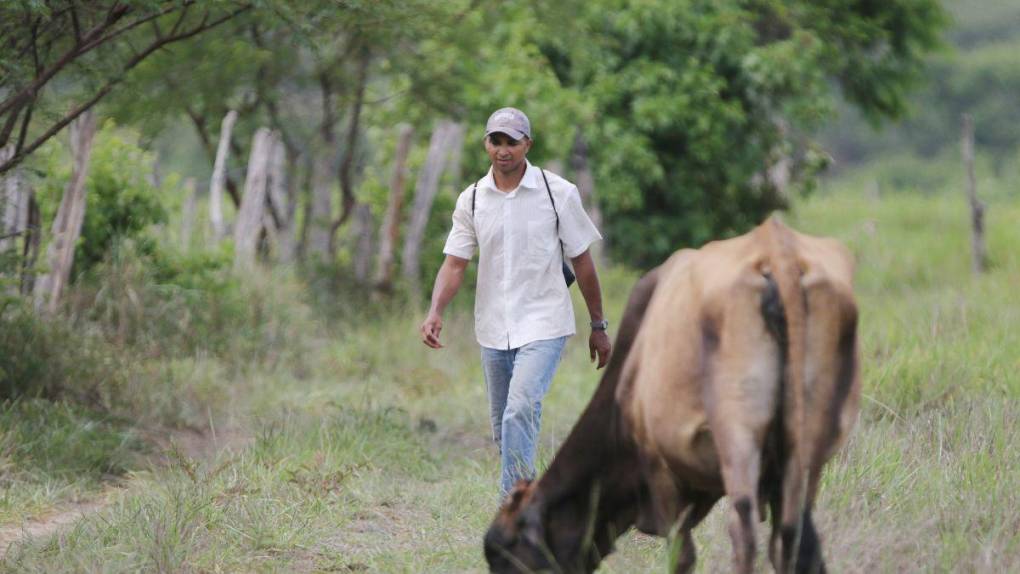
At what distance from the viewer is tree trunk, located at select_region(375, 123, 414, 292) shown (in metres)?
15.1

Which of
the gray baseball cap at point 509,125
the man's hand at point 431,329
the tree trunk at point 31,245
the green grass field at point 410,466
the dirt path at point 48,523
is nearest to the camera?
the green grass field at point 410,466

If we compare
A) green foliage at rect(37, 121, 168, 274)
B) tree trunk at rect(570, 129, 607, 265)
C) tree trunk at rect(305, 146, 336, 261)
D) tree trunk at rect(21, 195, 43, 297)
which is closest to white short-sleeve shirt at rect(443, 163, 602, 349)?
tree trunk at rect(21, 195, 43, 297)

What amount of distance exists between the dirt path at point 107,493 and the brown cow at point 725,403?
2.71 metres

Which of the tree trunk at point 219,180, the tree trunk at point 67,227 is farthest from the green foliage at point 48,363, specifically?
the tree trunk at point 219,180

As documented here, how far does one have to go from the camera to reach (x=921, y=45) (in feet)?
66.0

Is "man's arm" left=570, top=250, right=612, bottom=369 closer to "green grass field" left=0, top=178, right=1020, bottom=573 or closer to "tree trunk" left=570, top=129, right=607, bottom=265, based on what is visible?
"green grass field" left=0, top=178, right=1020, bottom=573

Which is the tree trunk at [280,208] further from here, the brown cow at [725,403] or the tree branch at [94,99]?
the brown cow at [725,403]

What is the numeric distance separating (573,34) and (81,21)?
240 inches

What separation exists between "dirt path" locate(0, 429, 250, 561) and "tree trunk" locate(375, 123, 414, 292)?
5583 millimetres

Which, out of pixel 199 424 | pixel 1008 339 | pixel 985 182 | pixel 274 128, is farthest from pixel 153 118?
pixel 985 182

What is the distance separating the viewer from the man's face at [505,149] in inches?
244

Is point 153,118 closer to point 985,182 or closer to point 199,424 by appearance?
point 199,424

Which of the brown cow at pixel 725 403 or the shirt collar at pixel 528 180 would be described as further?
the shirt collar at pixel 528 180

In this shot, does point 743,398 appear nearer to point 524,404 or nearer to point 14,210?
point 524,404
